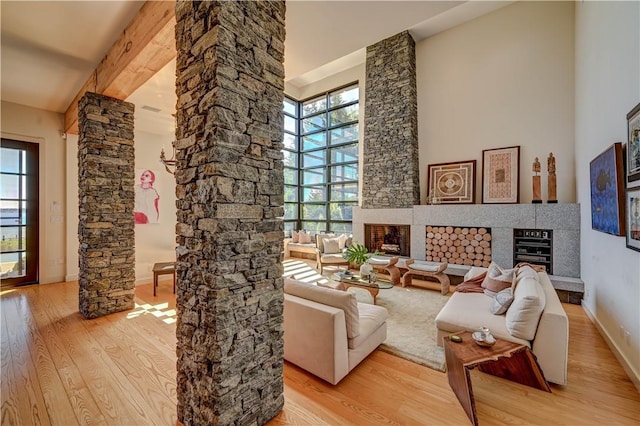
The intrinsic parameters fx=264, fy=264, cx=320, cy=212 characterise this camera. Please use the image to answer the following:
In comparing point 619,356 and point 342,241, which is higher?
point 342,241

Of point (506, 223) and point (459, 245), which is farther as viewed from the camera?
point (459, 245)

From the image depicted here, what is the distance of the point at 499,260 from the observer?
479 cm

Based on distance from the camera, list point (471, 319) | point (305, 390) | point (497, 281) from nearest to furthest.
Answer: point (305, 390), point (471, 319), point (497, 281)

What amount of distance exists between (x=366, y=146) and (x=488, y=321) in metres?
4.84

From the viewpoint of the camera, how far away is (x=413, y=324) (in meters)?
3.29

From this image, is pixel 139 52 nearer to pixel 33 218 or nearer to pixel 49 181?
pixel 49 181

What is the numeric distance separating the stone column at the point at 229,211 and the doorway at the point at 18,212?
17.7 ft

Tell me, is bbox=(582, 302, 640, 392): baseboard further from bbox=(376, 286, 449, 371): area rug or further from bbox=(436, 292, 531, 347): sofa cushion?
bbox=(376, 286, 449, 371): area rug

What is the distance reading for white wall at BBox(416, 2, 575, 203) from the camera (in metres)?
4.58

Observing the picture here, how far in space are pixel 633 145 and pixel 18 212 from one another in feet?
27.6

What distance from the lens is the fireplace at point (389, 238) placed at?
5926 mm

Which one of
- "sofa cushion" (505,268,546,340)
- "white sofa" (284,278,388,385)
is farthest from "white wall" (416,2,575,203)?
"white sofa" (284,278,388,385)

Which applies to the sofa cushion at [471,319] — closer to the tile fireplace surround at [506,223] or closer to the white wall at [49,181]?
the tile fireplace surround at [506,223]

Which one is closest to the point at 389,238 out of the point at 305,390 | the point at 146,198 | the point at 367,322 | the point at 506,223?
the point at 506,223
